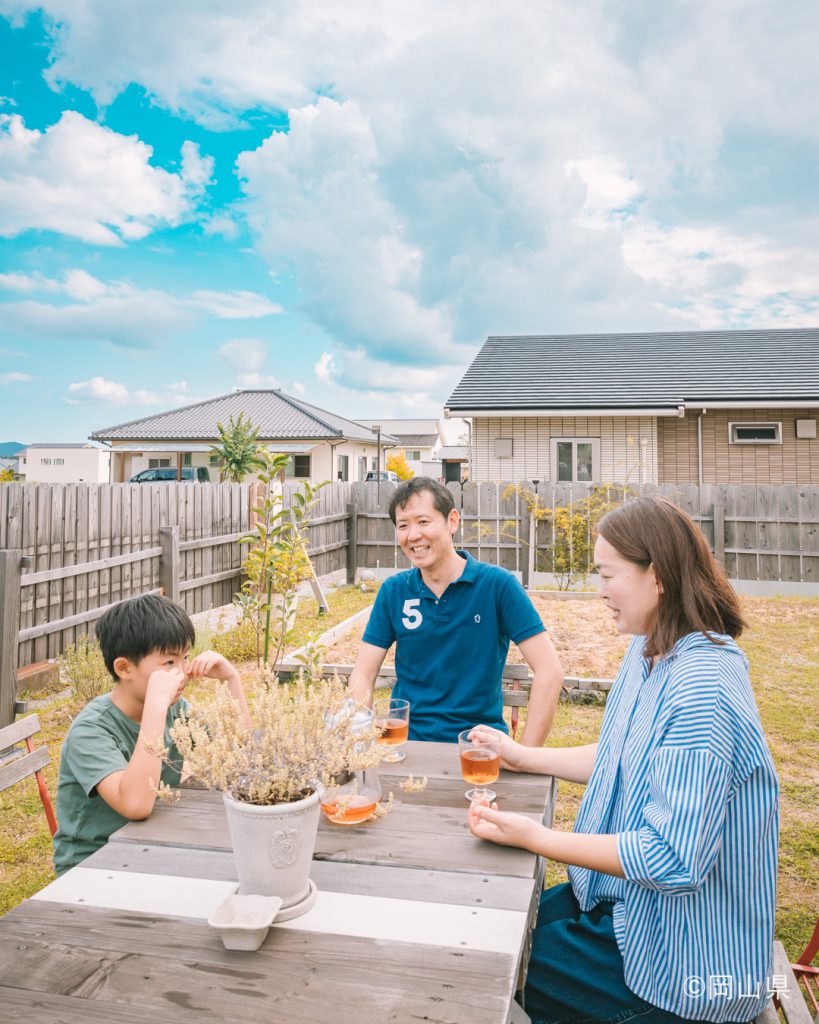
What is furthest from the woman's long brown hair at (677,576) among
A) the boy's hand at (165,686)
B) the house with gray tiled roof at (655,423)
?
the house with gray tiled roof at (655,423)

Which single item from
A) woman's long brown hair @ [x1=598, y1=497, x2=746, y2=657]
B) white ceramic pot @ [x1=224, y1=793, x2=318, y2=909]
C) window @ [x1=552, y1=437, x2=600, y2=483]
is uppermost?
window @ [x1=552, y1=437, x2=600, y2=483]

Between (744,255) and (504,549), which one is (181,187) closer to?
(504,549)

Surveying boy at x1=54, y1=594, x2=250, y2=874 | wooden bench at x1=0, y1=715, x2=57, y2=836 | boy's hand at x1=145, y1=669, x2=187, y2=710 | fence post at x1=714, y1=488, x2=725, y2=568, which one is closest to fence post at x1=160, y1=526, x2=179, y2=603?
wooden bench at x1=0, y1=715, x2=57, y2=836

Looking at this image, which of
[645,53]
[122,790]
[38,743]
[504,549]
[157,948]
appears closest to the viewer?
[157,948]

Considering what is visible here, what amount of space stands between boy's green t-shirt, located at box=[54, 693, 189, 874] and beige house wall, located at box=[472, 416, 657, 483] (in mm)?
13993

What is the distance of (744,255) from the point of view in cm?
1717

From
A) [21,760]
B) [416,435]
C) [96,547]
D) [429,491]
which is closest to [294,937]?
[21,760]

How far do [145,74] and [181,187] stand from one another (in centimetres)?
641

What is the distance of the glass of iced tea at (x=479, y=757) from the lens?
179 centimetres

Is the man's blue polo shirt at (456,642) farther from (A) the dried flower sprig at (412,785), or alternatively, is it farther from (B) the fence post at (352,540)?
(B) the fence post at (352,540)

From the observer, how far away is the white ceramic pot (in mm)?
1135

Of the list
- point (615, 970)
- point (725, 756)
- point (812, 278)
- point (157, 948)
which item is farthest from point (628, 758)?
point (812, 278)

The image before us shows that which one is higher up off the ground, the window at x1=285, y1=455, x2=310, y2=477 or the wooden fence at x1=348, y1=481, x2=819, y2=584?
the window at x1=285, y1=455, x2=310, y2=477

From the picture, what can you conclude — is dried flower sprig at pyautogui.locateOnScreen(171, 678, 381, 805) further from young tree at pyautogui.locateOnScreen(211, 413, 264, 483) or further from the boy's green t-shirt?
young tree at pyautogui.locateOnScreen(211, 413, 264, 483)
